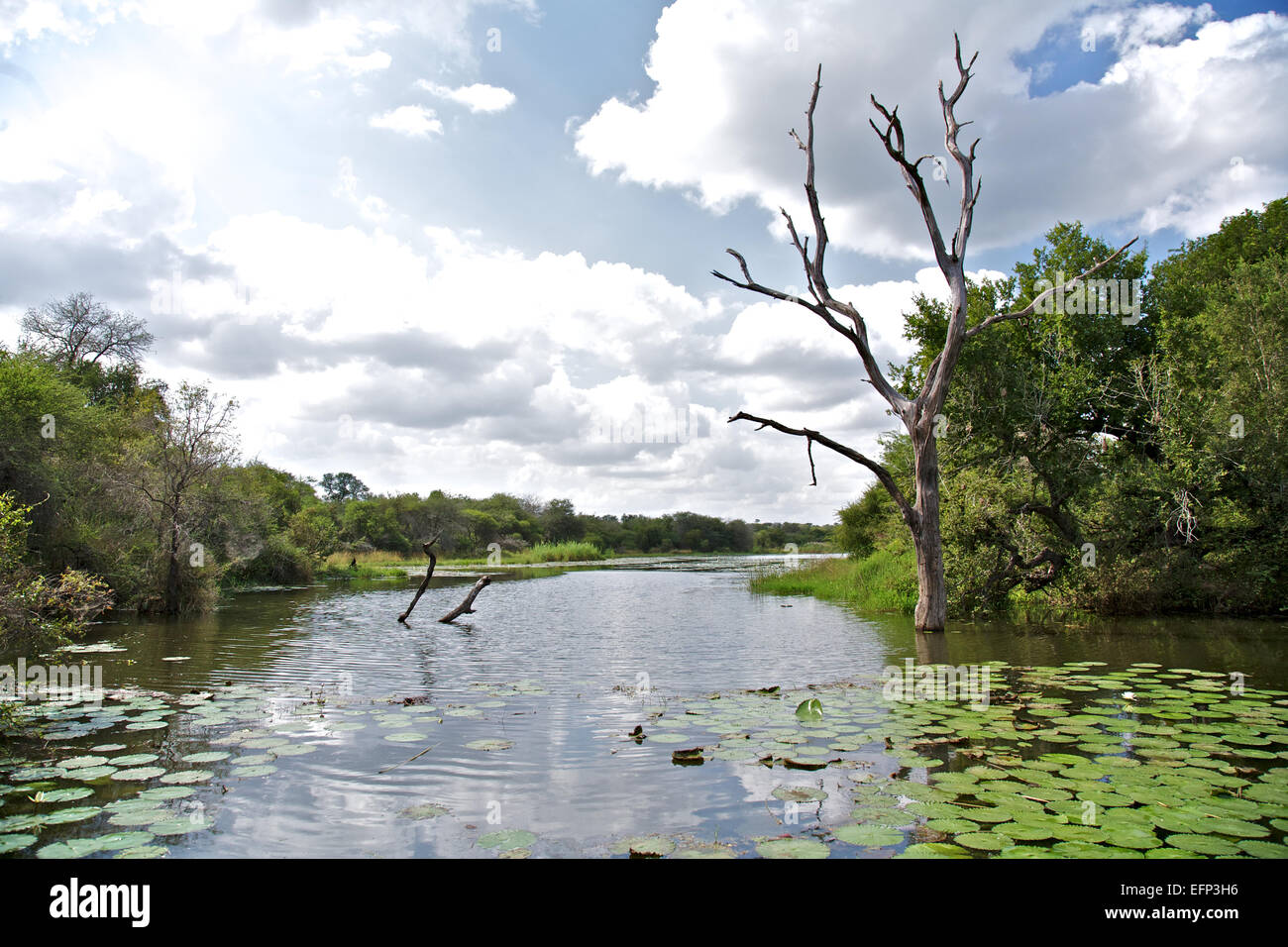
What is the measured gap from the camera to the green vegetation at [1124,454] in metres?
15.5

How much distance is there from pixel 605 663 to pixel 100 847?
318 inches

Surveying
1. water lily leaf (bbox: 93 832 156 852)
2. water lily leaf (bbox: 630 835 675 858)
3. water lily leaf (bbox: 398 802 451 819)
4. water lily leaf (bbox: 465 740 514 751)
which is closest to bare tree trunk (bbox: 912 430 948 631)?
water lily leaf (bbox: 465 740 514 751)

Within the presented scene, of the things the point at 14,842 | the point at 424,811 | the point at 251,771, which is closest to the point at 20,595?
the point at 251,771

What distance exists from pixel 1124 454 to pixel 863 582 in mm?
9125

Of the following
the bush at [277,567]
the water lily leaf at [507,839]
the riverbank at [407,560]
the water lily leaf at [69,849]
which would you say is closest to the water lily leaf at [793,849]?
the water lily leaf at [507,839]

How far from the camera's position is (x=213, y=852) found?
3.97 metres

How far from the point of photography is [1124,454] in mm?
17281

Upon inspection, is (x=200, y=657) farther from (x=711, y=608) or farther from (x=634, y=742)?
(x=711, y=608)

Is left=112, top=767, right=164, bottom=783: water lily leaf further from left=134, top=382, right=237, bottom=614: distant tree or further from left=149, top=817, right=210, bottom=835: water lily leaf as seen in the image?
left=134, top=382, right=237, bottom=614: distant tree

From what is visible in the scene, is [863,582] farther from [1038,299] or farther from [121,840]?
[121,840]

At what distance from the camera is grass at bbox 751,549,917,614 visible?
795 inches

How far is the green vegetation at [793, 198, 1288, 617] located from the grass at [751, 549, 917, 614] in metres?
1.47

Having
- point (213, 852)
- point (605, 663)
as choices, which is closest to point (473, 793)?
point (213, 852)
